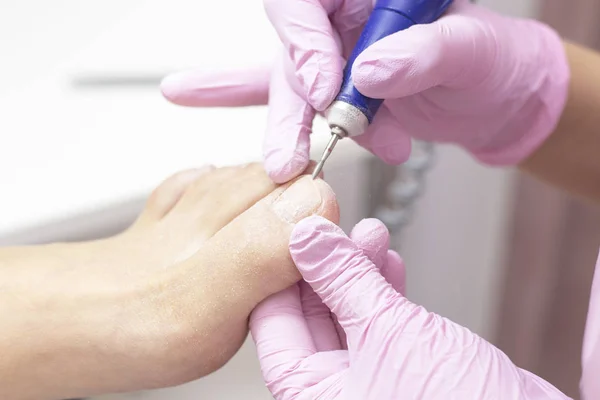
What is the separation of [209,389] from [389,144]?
1.24 ft

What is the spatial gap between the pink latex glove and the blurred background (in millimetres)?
222

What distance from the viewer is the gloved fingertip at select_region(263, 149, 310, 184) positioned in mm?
657

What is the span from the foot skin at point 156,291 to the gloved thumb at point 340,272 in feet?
0.12

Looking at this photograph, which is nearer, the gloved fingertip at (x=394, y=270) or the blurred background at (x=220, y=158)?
the gloved fingertip at (x=394, y=270)

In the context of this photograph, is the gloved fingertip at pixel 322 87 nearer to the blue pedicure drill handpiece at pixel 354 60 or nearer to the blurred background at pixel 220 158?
the blue pedicure drill handpiece at pixel 354 60

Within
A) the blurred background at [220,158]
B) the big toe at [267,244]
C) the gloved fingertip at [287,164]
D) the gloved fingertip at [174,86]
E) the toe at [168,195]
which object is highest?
the gloved fingertip at [174,86]

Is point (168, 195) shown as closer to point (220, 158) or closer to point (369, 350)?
point (220, 158)

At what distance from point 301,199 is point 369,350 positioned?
16 cm

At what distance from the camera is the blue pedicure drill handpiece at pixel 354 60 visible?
0.60 meters

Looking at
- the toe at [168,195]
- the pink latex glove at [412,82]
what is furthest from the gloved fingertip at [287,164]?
the toe at [168,195]

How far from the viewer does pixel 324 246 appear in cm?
56

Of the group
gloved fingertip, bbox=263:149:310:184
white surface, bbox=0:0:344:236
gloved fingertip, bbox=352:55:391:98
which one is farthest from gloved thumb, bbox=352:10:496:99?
white surface, bbox=0:0:344:236

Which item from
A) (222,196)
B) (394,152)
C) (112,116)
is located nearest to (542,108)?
(394,152)

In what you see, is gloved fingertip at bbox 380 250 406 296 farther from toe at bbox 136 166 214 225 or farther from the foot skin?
toe at bbox 136 166 214 225
